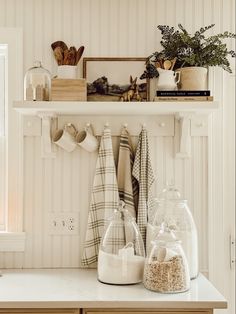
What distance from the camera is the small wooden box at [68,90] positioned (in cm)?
227

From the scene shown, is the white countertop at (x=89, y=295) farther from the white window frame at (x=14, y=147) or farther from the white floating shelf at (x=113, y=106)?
the white floating shelf at (x=113, y=106)

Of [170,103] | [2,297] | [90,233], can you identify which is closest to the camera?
[2,297]

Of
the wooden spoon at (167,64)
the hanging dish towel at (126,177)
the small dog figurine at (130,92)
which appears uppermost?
the wooden spoon at (167,64)

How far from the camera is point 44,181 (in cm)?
248

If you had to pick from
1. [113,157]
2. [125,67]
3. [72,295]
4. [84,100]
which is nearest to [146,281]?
[72,295]

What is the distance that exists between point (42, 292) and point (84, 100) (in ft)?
2.72

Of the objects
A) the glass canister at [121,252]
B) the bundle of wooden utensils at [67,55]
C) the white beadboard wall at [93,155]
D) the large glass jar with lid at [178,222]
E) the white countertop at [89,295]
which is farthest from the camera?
the white beadboard wall at [93,155]

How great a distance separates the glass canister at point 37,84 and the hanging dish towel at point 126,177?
418 mm

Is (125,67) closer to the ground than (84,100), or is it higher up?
higher up

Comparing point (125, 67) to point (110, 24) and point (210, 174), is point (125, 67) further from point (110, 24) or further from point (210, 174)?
point (210, 174)

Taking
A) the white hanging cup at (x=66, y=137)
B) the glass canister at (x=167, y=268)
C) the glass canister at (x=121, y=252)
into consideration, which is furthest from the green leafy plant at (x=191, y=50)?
the glass canister at (x=167, y=268)

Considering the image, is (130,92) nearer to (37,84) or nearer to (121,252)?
(37,84)

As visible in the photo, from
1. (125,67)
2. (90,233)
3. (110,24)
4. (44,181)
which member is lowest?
(90,233)

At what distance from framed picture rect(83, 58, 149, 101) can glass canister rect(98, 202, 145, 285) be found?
0.55 meters
